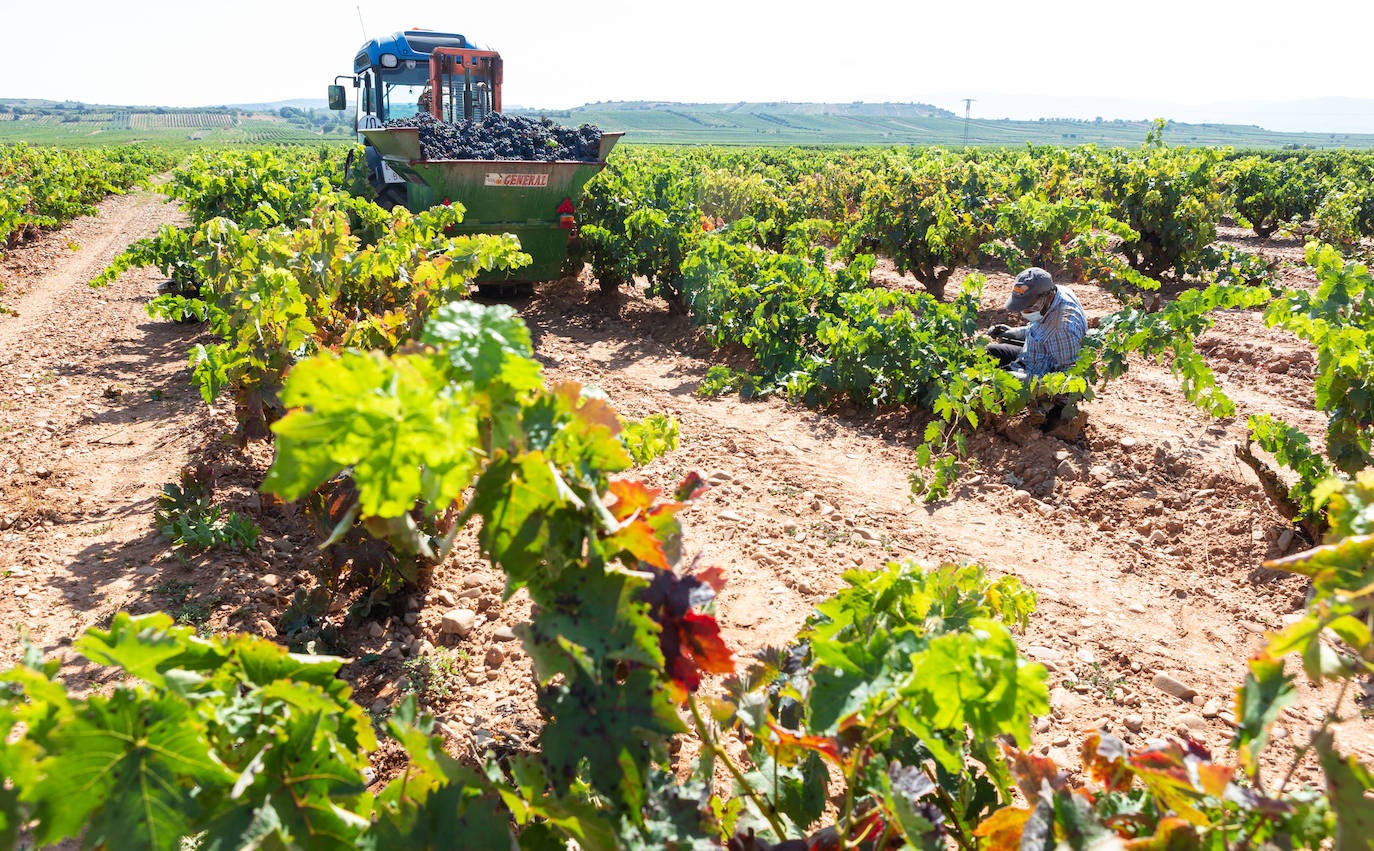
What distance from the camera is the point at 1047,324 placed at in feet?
20.0

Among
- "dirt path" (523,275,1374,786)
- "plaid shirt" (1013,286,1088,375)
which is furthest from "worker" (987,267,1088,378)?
"dirt path" (523,275,1374,786)

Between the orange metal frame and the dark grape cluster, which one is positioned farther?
the orange metal frame

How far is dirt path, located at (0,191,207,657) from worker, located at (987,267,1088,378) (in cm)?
537

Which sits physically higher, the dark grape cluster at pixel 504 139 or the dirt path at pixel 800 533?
the dark grape cluster at pixel 504 139

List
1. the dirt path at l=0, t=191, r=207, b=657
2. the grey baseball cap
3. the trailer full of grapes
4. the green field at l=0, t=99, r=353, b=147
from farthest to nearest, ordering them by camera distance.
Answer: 1. the green field at l=0, t=99, r=353, b=147
2. the trailer full of grapes
3. the grey baseball cap
4. the dirt path at l=0, t=191, r=207, b=657

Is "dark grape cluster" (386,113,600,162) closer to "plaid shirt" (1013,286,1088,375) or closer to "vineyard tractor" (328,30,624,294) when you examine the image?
"vineyard tractor" (328,30,624,294)

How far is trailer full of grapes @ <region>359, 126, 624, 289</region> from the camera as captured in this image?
905 cm

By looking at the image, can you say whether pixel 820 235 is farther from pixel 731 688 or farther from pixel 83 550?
pixel 731 688

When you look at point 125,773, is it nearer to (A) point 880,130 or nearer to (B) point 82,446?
(B) point 82,446

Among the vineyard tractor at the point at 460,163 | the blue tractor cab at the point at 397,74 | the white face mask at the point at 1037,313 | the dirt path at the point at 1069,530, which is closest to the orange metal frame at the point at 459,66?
the vineyard tractor at the point at 460,163

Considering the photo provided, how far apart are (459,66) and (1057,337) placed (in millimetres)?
8803

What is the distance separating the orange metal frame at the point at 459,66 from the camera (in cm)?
1144

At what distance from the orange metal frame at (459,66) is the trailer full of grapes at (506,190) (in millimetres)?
1971

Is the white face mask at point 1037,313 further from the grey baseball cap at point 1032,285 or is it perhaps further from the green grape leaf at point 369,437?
the green grape leaf at point 369,437
